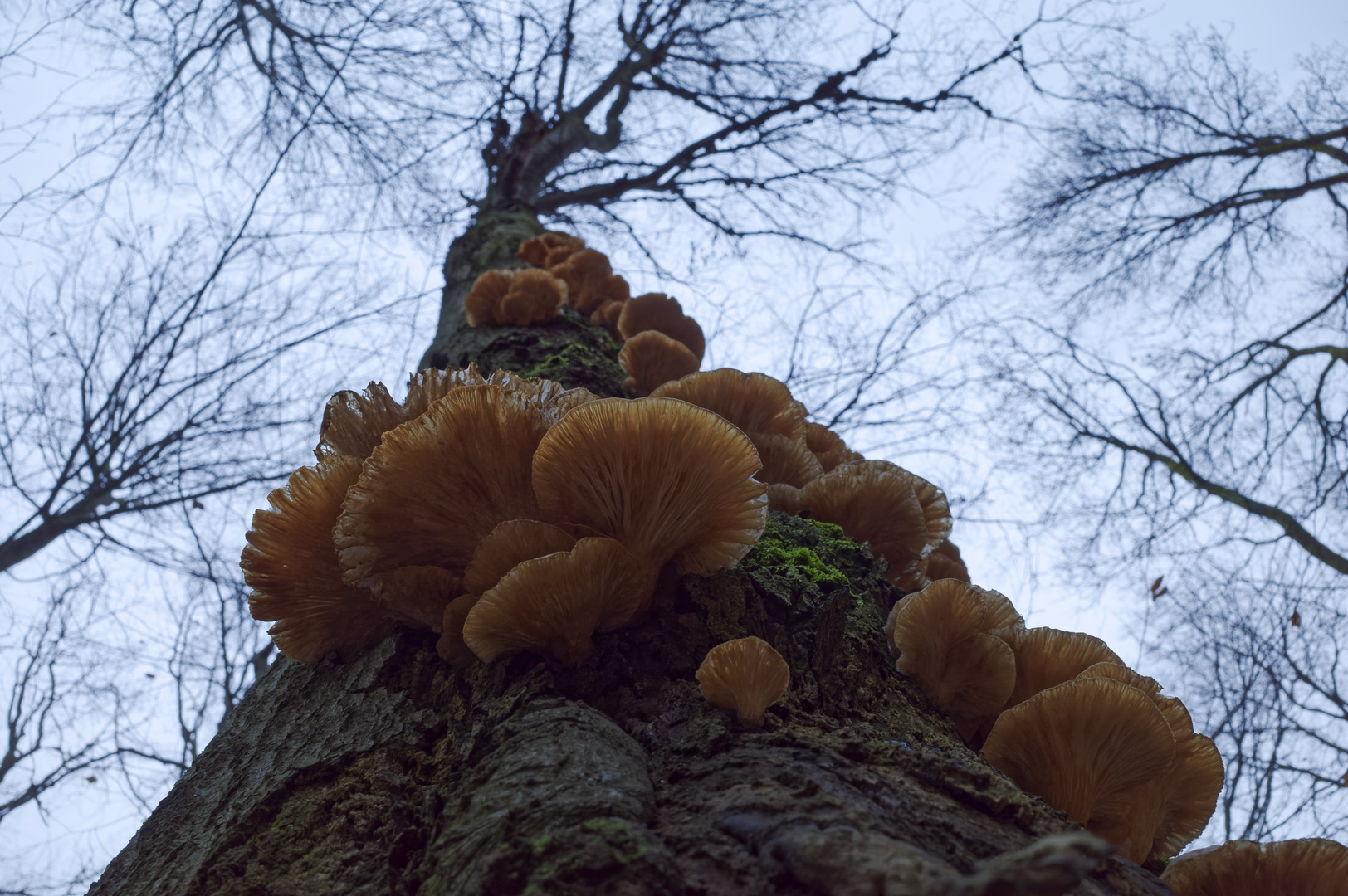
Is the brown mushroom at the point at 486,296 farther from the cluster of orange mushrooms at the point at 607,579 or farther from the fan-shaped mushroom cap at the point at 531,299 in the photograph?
the cluster of orange mushrooms at the point at 607,579

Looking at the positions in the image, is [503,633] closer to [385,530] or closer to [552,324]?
[385,530]

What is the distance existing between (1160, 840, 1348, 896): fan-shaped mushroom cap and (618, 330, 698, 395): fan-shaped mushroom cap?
2219 mm

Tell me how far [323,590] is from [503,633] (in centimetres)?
53

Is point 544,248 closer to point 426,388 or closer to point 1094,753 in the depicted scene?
point 426,388

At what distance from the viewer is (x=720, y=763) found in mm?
1213

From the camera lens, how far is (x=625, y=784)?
43.7 inches

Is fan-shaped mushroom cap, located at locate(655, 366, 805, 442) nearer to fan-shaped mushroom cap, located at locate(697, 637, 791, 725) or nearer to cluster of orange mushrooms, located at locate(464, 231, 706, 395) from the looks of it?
cluster of orange mushrooms, located at locate(464, 231, 706, 395)

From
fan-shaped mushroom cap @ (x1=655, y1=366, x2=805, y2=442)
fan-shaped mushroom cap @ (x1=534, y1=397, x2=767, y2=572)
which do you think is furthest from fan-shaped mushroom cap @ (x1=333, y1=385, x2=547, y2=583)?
fan-shaped mushroom cap @ (x1=655, y1=366, x2=805, y2=442)

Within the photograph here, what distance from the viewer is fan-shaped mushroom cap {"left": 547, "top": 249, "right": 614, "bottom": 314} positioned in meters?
3.98

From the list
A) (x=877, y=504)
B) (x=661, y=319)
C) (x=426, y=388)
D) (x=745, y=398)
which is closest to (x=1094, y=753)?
(x=877, y=504)

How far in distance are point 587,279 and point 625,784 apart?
3273 mm

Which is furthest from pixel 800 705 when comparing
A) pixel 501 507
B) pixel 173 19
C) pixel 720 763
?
pixel 173 19

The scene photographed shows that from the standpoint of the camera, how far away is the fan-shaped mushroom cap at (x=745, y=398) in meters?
2.36

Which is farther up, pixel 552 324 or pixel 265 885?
pixel 552 324
